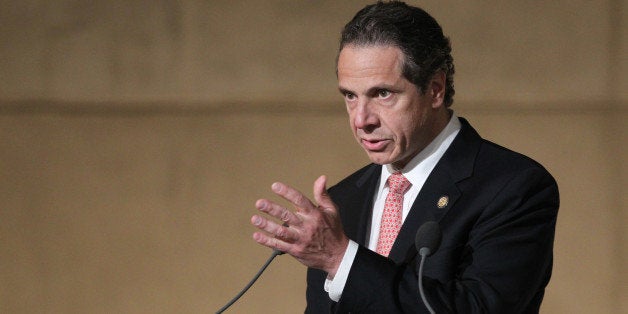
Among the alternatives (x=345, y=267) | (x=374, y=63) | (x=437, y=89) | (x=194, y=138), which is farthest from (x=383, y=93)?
(x=194, y=138)

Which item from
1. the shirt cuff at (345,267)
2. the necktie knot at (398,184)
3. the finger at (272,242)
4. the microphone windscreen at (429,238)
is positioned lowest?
the shirt cuff at (345,267)

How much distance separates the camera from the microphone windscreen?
1.76 m

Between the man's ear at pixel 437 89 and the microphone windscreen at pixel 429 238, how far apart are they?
47 cm

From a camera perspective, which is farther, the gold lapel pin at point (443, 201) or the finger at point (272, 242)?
the gold lapel pin at point (443, 201)

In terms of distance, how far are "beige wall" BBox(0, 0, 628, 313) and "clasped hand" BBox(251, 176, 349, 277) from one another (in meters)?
2.30

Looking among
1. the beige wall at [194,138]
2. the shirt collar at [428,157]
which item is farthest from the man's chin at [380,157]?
the beige wall at [194,138]

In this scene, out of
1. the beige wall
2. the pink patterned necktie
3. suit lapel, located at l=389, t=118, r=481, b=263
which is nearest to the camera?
suit lapel, located at l=389, t=118, r=481, b=263

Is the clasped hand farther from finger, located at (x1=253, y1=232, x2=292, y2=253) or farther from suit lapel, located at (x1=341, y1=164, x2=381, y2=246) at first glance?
suit lapel, located at (x1=341, y1=164, x2=381, y2=246)

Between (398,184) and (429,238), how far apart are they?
469 millimetres

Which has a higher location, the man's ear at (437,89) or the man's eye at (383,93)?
the man's ear at (437,89)

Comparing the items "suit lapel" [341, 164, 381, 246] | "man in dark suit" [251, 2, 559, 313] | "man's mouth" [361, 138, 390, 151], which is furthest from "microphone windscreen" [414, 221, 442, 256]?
"suit lapel" [341, 164, 381, 246]

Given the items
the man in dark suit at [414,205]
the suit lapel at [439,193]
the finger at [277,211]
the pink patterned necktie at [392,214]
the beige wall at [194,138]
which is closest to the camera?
the finger at [277,211]

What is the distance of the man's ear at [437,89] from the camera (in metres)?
2.19

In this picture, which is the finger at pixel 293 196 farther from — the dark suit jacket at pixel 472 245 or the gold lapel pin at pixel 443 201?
the gold lapel pin at pixel 443 201
